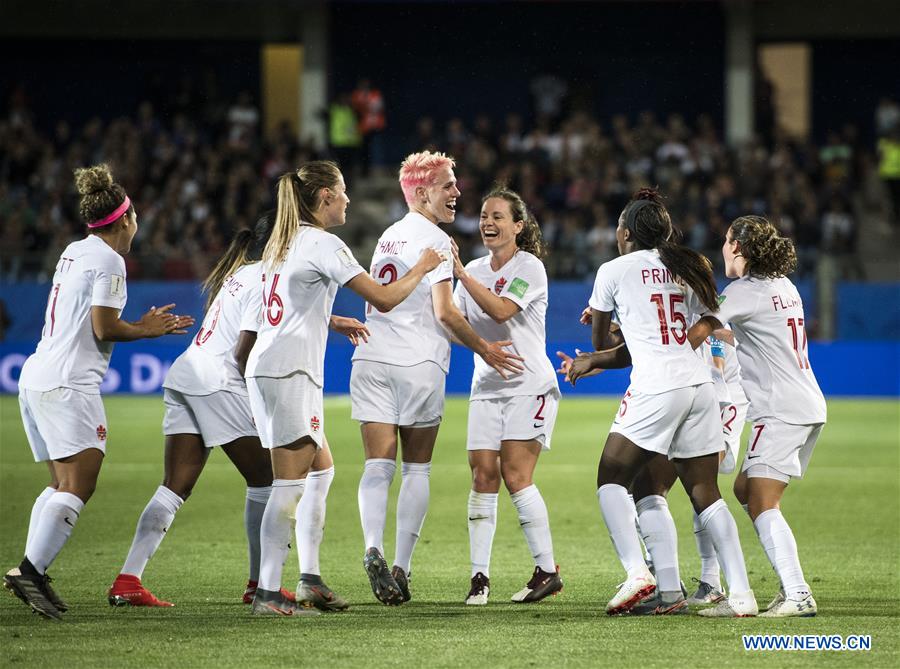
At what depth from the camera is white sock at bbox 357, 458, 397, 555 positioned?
22.2 ft

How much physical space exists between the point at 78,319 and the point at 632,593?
9.96ft

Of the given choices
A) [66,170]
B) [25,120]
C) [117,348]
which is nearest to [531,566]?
[117,348]

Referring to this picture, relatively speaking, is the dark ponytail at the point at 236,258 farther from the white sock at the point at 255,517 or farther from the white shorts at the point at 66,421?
the white sock at the point at 255,517

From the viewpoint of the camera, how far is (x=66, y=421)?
252 inches

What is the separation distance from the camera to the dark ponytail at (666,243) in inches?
252

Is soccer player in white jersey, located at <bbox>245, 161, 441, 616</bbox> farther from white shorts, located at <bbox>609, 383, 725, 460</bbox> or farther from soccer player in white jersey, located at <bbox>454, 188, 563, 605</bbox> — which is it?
white shorts, located at <bbox>609, 383, 725, 460</bbox>

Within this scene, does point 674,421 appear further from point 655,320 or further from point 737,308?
point 737,308

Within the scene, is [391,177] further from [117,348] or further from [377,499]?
[377,499]

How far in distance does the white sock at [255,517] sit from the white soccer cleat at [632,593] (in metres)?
1.85

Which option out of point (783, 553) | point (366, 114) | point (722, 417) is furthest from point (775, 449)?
point (366, 114)

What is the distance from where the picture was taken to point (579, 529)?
31.6ft

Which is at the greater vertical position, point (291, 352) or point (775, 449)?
point (291, 352)

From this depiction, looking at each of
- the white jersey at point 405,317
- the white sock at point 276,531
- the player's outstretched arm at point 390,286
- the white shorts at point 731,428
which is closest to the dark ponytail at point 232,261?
the white jersey at point 405,317

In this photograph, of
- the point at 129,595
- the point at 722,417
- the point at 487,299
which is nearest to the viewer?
the point at 129,595
